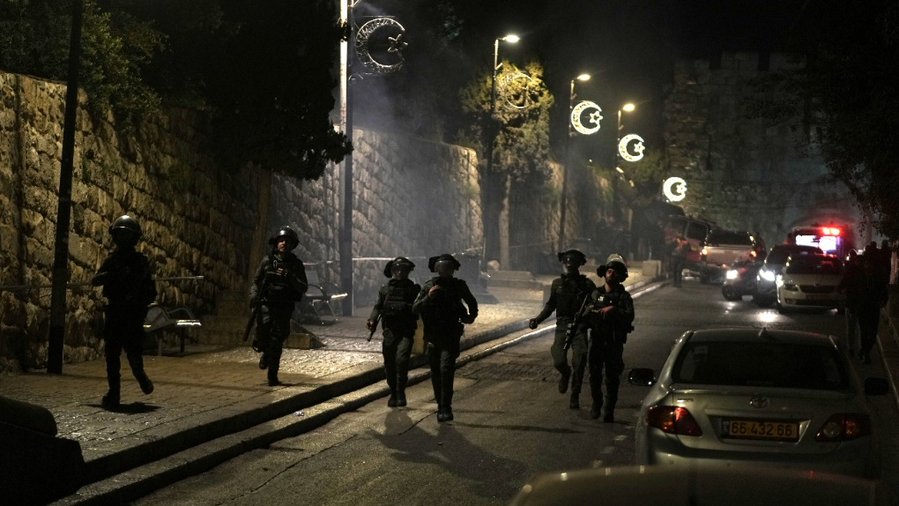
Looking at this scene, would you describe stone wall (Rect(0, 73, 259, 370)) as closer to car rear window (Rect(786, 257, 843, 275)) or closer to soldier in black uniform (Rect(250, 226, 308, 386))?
soldier in black uniform (Rect(250, 226, 308, 386))

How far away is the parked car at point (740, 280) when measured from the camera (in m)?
36.6

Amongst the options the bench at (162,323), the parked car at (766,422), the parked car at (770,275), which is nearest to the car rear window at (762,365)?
the parked car at (766,422)

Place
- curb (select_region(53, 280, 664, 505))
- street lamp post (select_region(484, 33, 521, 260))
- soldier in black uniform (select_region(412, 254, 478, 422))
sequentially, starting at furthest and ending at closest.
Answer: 1. street lamp post (select_region(484, 33, 521, 260))
2. soldier in black uniform (select_region(412, 254, 478, 422))
3. curb (select_region(53, 280, 664, 505))

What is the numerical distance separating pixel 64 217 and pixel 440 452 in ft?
17.6

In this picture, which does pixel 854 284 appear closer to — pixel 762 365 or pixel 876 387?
pixel 876 387

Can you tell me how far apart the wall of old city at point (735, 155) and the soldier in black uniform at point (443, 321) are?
6575cm

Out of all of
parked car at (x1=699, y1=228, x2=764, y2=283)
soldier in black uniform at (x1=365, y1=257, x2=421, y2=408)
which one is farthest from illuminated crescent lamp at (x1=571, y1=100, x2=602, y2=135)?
soldier in black uniform at (x1=365, y1=257, x2=421, y2=408)

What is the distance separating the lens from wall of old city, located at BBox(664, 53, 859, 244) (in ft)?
255

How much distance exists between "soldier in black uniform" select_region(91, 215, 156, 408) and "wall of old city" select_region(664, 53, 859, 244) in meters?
67.4

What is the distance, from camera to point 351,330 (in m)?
21.7

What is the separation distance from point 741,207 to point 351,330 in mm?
59223

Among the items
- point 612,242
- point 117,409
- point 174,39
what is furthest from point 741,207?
point 117,409

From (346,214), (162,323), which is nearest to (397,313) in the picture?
(162,323)

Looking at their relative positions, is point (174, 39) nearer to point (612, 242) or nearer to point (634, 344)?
point (634, 344)
